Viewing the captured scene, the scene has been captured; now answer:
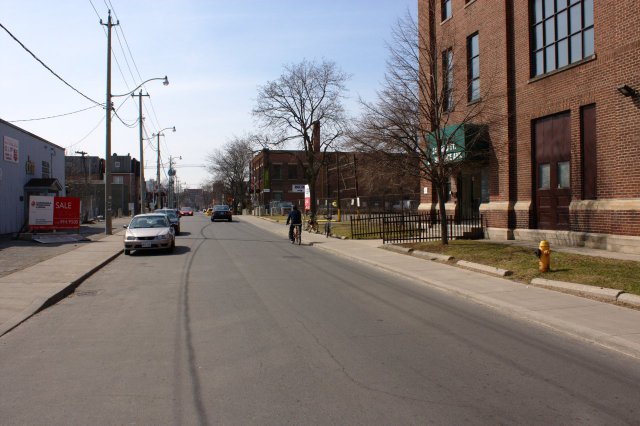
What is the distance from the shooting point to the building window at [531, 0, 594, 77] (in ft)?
53.2

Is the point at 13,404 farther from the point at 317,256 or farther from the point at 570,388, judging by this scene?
the point at 317,256

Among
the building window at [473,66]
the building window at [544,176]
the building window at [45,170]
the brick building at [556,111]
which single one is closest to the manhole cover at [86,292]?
the brick building at [556,111]

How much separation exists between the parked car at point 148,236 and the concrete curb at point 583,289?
13296 millimetres

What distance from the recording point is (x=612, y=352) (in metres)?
6.50

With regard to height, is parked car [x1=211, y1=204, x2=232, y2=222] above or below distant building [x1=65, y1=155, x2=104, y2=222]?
below

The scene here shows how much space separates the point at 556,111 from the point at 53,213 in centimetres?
2323

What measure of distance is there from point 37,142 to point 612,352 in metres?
35.4

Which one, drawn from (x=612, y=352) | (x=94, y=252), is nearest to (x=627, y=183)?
(x=612, y=352)

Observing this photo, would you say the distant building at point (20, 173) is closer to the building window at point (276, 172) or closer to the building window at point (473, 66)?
the building window at point (473, 66)

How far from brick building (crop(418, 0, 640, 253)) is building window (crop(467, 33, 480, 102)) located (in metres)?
0.06

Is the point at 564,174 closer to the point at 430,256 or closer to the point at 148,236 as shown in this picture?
the point at 430,256

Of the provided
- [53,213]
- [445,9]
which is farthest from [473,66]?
[53,213]

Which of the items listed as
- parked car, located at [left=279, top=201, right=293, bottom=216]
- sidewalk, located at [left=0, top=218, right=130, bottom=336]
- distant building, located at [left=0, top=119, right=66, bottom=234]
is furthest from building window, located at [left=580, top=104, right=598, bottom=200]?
parked car, located at [left=279, top=201, right=293, bottom=216]

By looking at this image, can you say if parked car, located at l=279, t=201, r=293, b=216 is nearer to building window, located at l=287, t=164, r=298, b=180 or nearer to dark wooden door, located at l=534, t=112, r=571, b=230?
building window, located at l=287, t=164, r=298, b=180
